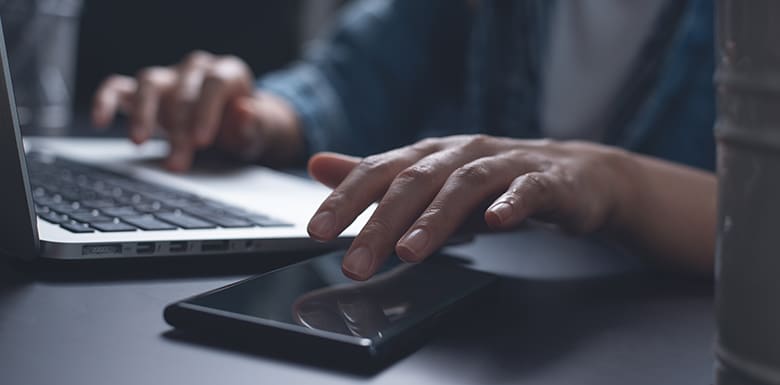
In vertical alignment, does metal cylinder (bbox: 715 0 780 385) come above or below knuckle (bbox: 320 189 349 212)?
above

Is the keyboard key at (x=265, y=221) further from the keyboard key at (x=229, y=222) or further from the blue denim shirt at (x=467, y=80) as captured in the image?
the blue denim shirt at (x=467, y=80)

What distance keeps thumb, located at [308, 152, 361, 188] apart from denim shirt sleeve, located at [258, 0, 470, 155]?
591mm

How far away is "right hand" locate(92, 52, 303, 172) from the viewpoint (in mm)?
765

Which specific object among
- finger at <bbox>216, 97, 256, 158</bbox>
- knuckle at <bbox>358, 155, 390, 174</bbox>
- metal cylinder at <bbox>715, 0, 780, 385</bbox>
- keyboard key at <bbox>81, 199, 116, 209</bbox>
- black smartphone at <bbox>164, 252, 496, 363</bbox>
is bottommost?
finger at <bbox>216, 97, 256, 158</bbox>

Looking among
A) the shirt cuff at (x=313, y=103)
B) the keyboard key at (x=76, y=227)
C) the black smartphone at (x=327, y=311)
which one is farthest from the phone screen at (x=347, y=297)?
the shirt cuff at (x=313, y=103)

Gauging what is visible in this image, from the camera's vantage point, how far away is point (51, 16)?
126cm

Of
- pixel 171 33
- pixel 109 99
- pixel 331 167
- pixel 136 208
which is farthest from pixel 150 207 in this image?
pixel 171 33

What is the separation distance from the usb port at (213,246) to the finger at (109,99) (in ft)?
1.80

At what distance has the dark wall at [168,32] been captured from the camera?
1446mm

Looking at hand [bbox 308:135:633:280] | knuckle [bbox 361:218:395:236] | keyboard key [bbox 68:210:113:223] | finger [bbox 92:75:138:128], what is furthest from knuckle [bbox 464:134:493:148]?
finger [bbox 92:75:138:128]

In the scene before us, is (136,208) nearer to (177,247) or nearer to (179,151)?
(177,247)

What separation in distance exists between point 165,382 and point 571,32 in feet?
2.20

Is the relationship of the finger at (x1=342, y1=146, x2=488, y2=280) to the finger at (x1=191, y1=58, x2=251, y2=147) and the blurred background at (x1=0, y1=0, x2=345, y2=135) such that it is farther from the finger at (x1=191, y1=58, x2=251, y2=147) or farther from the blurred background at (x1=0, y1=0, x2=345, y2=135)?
the blurred background at (x1=0, y1=0, x2=345, y2=135)

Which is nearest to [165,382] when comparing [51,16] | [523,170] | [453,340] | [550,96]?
[453,340]
